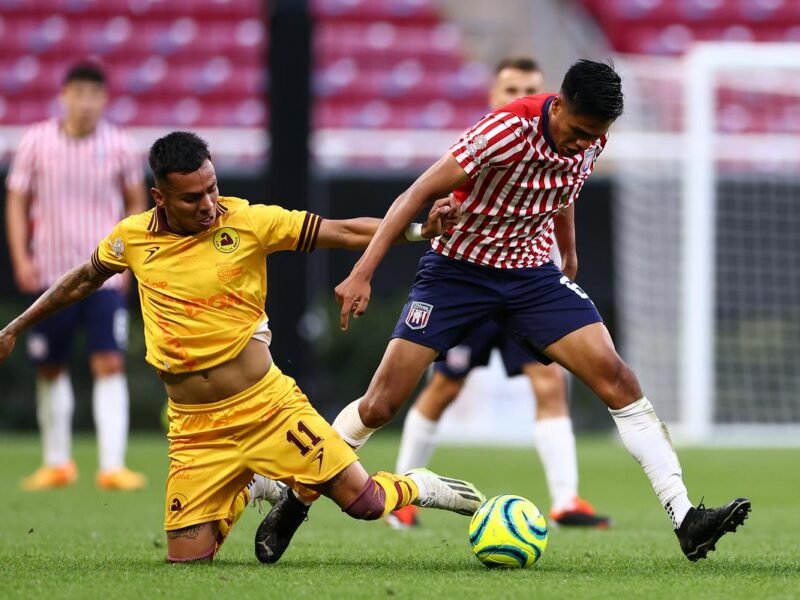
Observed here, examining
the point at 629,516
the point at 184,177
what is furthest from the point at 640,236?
the point at 184,177

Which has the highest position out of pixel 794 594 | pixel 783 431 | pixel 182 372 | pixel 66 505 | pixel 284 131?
pixel 284 131

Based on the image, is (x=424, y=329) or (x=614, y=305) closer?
(x=424, y=329)

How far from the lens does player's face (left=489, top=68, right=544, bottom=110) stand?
6.95 m

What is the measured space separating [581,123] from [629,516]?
9.44 feet

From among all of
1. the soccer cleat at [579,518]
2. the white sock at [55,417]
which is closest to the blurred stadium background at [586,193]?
the white sock at [55,417]

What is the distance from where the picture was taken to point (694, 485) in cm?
841

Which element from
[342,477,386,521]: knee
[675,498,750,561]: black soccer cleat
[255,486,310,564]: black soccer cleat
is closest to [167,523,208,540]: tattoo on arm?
[255,486,310,564]: black soccer cleat

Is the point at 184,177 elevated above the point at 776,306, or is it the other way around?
the point at 184,177

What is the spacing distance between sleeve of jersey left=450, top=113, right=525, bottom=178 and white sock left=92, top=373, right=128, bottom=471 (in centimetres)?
411

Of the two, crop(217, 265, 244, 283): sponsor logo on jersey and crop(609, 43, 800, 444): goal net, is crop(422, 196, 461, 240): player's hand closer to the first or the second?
crop(217, 265, 244, 283): sponsor logo on jersey

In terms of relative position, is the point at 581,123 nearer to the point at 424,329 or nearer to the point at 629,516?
the point at 424,329

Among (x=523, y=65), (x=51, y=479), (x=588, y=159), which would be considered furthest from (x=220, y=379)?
(x=51, y=479)

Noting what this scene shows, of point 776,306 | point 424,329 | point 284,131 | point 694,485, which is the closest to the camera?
point 424,329

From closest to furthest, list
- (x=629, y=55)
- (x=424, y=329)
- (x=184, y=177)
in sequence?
(x=184, y=177) → (x=424, y=329) → (x=629, y=55)
